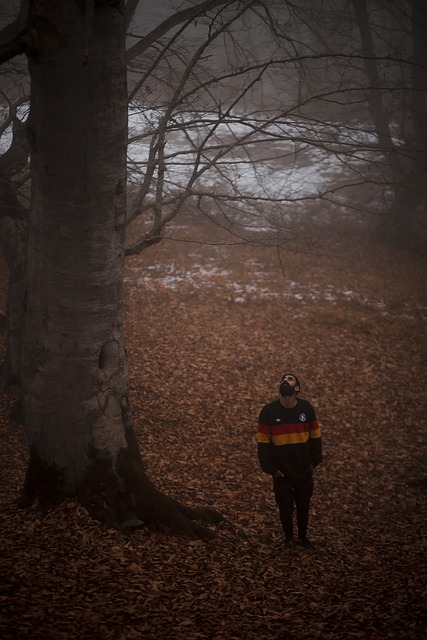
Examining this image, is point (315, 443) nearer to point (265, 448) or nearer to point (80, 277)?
A: point (265, 448)

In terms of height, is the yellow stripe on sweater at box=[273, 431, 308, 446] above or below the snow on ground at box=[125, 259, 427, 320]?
below

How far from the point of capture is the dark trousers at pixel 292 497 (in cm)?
479

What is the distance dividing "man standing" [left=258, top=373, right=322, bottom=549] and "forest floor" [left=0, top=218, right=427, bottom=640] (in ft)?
2.01

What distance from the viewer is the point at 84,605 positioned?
333 cm

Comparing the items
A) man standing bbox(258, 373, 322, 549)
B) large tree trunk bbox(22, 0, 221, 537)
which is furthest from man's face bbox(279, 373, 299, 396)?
large tree trunk bbox(22, 0, 221, 537)

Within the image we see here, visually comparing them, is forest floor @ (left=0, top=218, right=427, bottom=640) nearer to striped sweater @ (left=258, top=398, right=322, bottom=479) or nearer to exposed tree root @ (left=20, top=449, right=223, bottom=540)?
exposed tree root @ (left=20, top=449, right=223, bottom=540)

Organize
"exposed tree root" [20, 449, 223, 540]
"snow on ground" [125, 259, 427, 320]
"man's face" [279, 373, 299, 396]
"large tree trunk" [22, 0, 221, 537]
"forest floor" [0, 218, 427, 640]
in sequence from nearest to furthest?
"forest floor" [0, 218, 427, 640] < "large tree trunk" [22, 0, 221, 537] < "exposed tree root" [20, 449, 223, 540] < "man's face" [279, 373, 299, 396] < "snow on ground" [125, 259, 427, 320]

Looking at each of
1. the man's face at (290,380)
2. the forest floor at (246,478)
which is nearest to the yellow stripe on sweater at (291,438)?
the man's face at (290,380)

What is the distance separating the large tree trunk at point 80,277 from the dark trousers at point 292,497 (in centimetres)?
83

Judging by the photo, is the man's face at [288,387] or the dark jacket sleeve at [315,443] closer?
the man's face at [288,387]

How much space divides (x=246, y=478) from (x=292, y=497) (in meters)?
1.52

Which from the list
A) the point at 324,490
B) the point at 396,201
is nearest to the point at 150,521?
the point at 324,490

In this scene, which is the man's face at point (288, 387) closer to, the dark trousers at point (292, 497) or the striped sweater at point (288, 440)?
the striped sweater at point (288, 440)

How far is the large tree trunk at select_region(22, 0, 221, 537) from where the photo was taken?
363 cm
